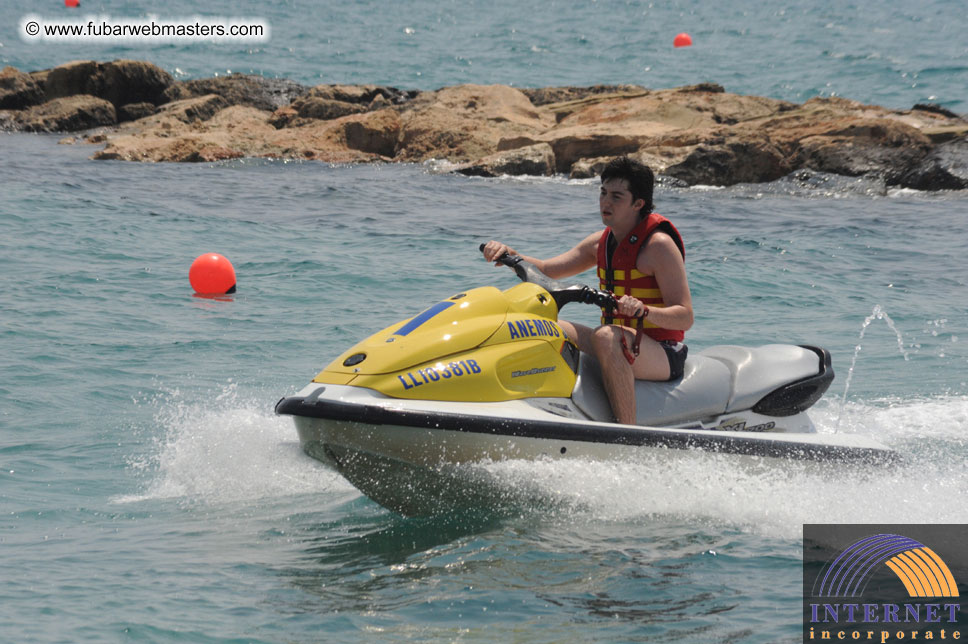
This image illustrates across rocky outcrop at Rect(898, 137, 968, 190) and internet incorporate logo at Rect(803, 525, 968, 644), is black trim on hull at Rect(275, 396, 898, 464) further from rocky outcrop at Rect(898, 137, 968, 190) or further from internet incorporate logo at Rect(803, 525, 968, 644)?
rocky outcrop at Rect(898, 137, 968, 190)

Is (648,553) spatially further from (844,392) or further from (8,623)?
(844,392)

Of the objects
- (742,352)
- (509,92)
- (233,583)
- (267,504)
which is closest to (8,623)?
(233,583)

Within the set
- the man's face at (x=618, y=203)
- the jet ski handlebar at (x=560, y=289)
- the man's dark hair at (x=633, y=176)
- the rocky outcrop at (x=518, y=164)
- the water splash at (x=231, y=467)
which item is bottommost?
the water splash at (x=231, y=467)

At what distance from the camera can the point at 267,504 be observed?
515 cm

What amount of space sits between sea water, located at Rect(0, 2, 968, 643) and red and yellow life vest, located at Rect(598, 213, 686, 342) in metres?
0.69

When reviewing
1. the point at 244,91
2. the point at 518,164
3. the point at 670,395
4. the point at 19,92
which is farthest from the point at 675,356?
the point at 19,92

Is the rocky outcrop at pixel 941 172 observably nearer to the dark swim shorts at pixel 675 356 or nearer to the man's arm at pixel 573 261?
the man's arm at pixel 573 261

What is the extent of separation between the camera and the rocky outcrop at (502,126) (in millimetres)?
16969

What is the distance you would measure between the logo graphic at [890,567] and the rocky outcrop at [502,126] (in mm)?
12670

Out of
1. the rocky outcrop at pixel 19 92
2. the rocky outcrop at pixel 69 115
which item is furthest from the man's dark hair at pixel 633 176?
the rocky outcrop at pixel 19 92

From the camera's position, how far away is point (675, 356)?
16.7 ft

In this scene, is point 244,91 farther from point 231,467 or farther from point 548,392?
point 548,392

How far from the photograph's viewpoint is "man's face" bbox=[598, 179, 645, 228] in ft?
16.2

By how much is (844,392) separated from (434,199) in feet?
30.6
